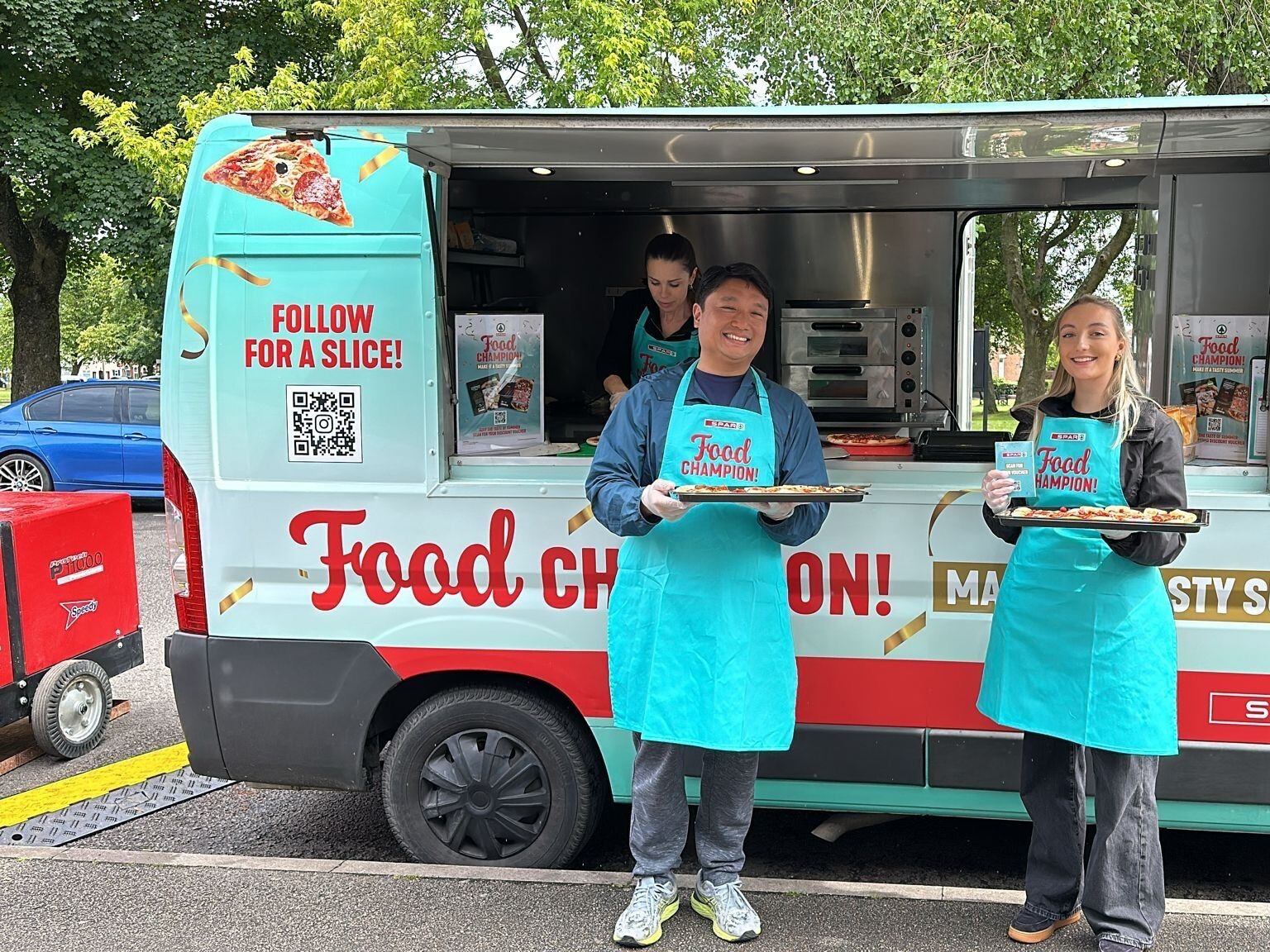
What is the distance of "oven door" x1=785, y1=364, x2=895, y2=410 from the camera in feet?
21.7

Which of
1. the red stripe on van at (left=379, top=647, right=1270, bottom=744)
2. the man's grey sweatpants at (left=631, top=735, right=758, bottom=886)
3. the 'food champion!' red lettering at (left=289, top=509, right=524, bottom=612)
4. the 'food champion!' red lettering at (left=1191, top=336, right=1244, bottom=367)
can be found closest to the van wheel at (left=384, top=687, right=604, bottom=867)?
the red stripe on van at (left=379, top=647, right=1270, bottom=744)

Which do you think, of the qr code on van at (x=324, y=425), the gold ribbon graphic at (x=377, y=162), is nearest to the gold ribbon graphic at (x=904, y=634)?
the qr code on van at (x=324, y=425)

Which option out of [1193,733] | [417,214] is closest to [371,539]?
[417,214]

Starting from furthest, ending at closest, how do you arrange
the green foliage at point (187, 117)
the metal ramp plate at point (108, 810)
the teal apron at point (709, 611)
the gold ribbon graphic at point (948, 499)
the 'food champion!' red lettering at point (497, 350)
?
the green foliage at point (187, 117), the metal ramp plate at point (108, 810), the 'food champion!' red lettering at point (497, 350), the gold ribbon graphic at point (948, 499), the teal apron at point (709, 611)

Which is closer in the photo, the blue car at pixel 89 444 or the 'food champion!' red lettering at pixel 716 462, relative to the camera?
the 'food champion!' red lettering at pixel 716 462

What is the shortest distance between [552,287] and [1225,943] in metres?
4.81

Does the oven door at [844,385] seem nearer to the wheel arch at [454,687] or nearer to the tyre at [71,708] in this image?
the wheel arch at [454,687]

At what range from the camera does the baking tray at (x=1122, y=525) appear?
9.20 feet

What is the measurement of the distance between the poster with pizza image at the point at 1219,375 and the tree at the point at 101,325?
3242cm

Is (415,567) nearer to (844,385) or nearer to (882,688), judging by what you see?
(882,688)

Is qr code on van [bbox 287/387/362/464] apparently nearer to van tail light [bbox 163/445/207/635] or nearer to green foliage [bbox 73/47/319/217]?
van tail light [bbox 163/445/207/635]

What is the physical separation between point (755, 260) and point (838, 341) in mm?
731

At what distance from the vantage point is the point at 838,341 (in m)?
6.64

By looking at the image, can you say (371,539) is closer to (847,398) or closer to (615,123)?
(615,123)
